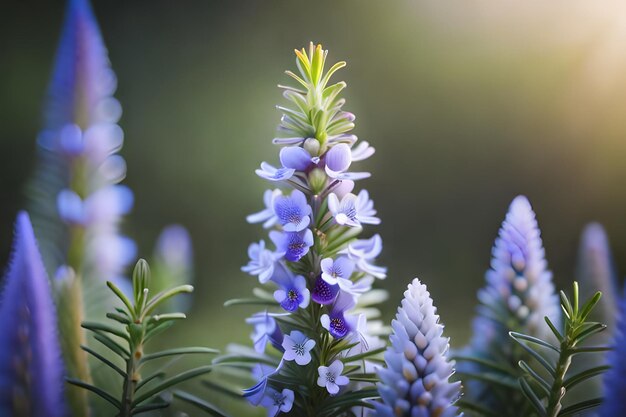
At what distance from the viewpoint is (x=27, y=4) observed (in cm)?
106

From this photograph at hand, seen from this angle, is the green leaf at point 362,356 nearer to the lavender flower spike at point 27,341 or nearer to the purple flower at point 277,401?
the purple flower at point 277,401

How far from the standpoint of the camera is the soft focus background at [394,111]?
103 cm

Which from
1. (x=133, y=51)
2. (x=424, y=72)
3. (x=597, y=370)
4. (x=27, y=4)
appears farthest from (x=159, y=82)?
(x=597, y=370)

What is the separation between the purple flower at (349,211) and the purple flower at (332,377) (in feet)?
0.30

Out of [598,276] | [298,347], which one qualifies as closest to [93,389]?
[298,347]

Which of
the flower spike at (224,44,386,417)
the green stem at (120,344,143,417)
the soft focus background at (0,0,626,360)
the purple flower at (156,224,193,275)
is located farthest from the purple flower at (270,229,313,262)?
the soft focus background at (0,0,626,360)

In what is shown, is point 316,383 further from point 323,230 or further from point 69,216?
point 69,216

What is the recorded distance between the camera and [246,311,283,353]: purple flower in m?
0.40

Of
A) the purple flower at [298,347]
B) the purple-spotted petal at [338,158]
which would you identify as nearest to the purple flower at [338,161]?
the purple-spotted petal at [338,158]

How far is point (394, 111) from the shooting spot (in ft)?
3.93

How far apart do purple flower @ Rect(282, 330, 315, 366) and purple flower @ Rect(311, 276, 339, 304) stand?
3 centimetres

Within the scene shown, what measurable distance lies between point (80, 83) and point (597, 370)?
426 millimetres

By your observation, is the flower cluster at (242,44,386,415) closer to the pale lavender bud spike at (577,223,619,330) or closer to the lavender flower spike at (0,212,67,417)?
the lavender flower spike at (0,212,67,417)

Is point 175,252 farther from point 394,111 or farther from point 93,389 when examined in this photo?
point 394,111
